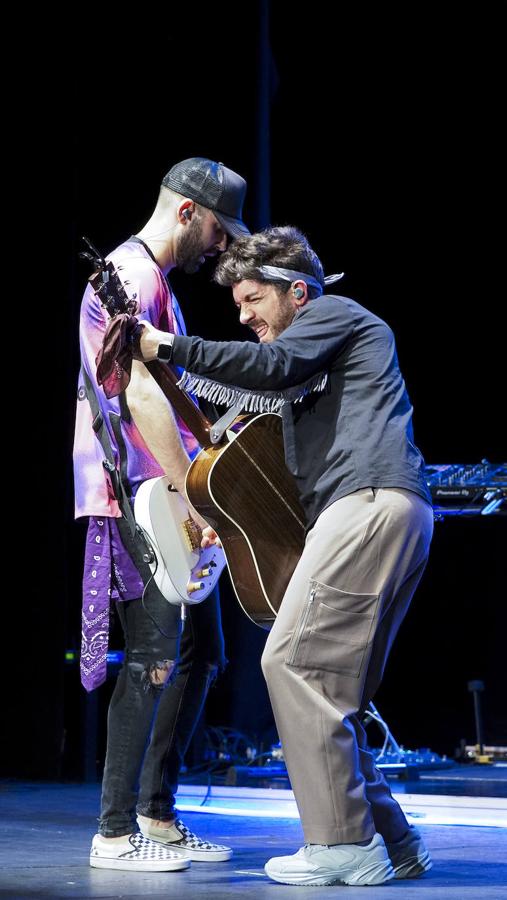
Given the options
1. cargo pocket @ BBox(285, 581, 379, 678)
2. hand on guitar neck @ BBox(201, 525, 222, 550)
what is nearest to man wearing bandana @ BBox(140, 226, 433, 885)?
cargo pocket @ BBox(285, 581, 379, 678)

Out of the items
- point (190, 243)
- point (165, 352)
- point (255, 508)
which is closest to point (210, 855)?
point (255, 508)

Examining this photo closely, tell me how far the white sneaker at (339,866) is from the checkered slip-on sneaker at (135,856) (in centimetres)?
39

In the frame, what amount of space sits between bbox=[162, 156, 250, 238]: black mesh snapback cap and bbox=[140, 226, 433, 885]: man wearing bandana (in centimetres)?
68

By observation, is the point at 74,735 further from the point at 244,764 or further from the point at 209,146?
the point at 209,146

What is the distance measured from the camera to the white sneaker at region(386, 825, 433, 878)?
9.16 ft

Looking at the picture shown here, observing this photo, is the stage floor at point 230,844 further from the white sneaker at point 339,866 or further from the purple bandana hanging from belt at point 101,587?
the purple bandana hanging from belt at point 101,587

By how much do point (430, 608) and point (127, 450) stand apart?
3.70 m

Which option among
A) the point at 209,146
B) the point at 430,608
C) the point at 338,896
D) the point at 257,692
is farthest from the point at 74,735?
the point at 338,896

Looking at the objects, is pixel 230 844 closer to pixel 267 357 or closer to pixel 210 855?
pixel 210 855

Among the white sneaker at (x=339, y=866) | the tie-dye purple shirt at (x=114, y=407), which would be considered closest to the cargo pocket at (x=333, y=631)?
the white sneaker at (x=339, y=866)

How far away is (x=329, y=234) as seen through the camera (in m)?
7.02

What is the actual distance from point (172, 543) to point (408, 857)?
96 centimetres

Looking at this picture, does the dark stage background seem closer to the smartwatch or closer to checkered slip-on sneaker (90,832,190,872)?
checkered slip-on sneaker (90,832,190,872)

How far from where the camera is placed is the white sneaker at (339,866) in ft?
8.50
